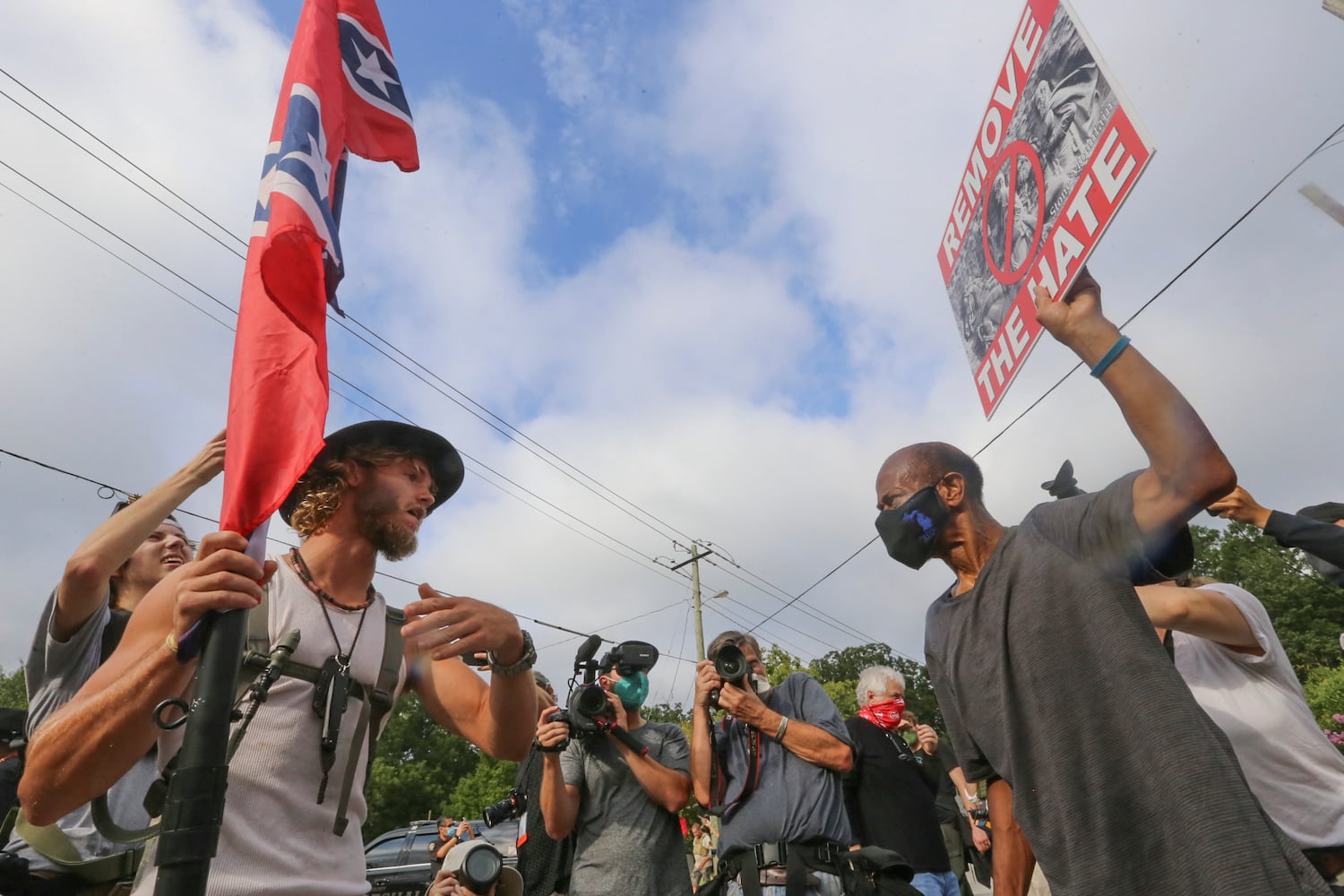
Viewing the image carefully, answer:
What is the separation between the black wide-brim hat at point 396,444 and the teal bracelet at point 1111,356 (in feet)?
6.14

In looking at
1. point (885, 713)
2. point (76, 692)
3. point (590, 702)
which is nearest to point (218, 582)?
point (76, 692)

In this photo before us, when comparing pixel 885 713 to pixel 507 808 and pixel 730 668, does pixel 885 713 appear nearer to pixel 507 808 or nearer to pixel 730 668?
pixel 730 668

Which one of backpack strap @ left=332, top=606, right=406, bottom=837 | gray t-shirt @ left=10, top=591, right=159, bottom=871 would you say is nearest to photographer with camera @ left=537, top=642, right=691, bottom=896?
gray t-shirt @ left=10, top=591, right=159, bottom=871

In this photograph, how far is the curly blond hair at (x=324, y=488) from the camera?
8.14 ft

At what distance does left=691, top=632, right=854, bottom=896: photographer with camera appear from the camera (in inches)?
142

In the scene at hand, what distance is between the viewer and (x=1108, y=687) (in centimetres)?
216

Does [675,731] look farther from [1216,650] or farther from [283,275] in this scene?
[283,275]

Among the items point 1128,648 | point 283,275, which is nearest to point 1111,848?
point 1128,648

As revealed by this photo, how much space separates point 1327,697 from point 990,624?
22.1 m

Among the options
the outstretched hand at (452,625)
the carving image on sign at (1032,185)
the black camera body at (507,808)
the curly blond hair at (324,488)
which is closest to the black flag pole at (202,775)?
the outstretched hand at (452,625)

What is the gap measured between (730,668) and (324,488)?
227 cm

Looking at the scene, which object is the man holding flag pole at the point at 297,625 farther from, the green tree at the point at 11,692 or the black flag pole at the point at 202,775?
the green tree at the point at 11,692

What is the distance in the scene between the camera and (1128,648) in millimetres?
2150

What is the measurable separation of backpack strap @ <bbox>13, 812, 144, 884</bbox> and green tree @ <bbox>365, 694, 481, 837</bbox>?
158ft
